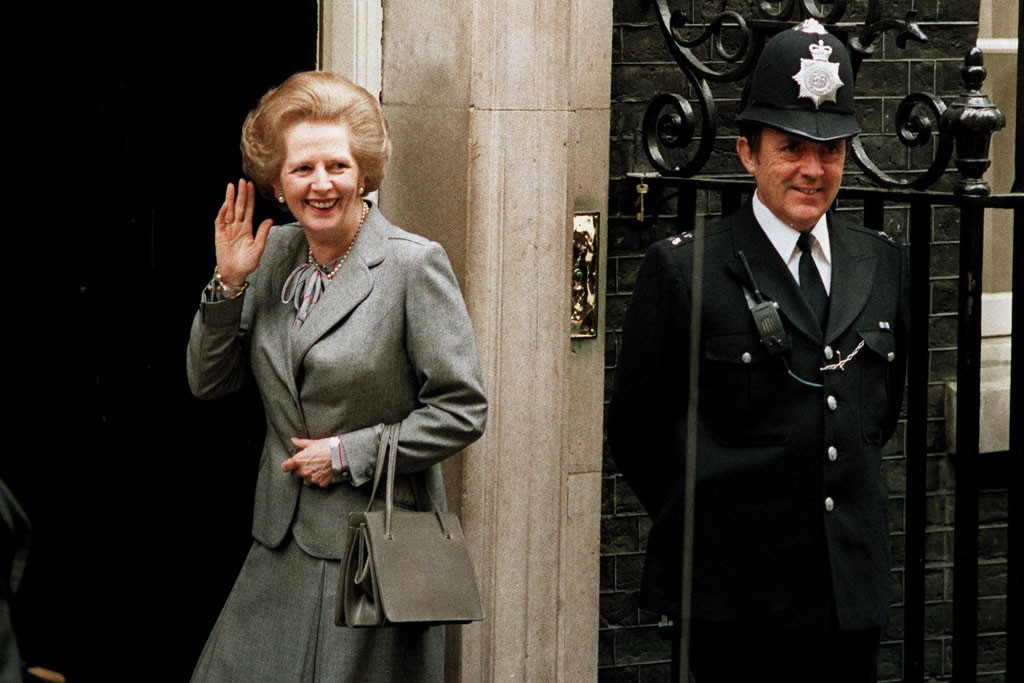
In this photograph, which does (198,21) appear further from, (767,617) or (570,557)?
(767,617)

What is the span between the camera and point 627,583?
6406 millimetres

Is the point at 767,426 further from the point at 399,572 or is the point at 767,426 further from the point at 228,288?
the point at 228,288

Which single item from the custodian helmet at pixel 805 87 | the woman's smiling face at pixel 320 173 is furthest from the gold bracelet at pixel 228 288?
the custodian helmet at pixel 805 87

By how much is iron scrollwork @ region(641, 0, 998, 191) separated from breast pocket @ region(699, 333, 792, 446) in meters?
0.70

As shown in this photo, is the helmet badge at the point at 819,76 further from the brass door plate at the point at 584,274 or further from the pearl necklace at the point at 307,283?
the brass door plate at the point at 584,274

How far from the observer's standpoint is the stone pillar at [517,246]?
5.73 metres

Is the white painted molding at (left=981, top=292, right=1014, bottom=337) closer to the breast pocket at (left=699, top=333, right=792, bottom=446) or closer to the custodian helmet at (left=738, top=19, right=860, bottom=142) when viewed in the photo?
the custodian helmet at (left=738, top=19, right=860, bottom=142)

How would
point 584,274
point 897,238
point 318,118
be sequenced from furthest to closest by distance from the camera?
point 897,238 → point 584,274 → point 318,118

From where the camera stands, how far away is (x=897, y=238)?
678 cm

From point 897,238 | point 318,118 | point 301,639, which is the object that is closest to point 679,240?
point 318,118

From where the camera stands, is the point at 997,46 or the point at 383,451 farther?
the point at 997,46

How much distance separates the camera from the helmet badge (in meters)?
4.59

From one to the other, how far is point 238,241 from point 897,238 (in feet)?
9.18

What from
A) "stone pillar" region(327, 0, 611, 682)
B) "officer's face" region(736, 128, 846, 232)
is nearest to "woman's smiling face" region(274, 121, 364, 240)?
"stone pillar" region(327, 0, 611, 682)
